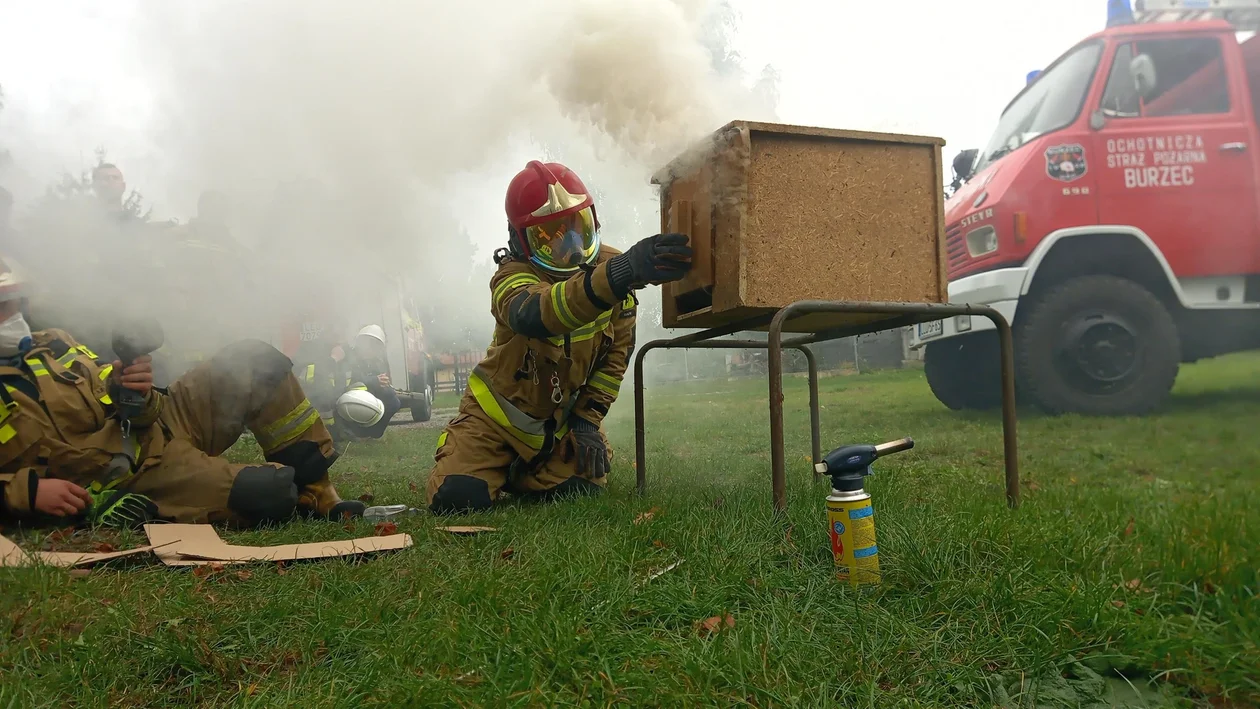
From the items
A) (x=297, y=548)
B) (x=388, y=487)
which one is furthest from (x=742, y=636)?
(x=388, y=487)

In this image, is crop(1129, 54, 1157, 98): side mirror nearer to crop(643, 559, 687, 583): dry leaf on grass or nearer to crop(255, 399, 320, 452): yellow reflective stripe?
crop(643, 559, 687, 583): dry leaf on grass

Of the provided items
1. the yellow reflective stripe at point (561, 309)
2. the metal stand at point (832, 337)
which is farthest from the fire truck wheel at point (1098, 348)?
the yellow reflective stripe at point (561, 309)

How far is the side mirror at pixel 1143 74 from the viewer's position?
4.77 meters

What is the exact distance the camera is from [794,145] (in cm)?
221

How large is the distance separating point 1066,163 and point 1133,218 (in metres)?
0.53

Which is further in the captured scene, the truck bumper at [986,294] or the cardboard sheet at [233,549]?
the truck bumper at [986,294]

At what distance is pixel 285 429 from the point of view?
9.98 ft

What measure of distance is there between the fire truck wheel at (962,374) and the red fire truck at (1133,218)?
94 centimetres

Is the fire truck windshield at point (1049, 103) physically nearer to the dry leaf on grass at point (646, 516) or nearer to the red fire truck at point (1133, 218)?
the red fire truck at point (1133, 218)

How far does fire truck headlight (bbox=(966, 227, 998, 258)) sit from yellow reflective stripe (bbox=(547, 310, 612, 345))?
3.09 m

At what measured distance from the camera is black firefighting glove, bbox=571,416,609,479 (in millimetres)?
3256

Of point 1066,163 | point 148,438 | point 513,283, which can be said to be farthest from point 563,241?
point 1066,163

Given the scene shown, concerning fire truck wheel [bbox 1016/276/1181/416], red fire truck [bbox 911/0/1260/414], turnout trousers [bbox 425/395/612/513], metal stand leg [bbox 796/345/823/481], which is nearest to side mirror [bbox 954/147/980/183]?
red fire truck [bbox 911/0/1260/414]

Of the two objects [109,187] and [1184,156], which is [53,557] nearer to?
[109,187]
